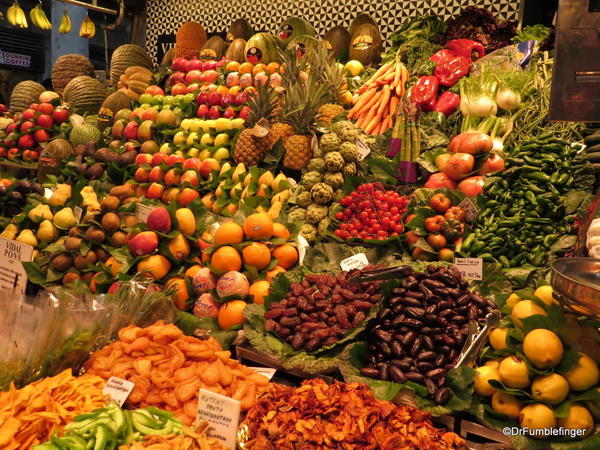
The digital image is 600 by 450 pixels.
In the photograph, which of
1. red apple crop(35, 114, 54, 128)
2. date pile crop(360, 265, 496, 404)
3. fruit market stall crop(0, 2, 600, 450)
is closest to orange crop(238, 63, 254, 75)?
fruit market stall crop(0, 2, 600, 450)

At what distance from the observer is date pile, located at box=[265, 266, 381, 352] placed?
2.22 meters

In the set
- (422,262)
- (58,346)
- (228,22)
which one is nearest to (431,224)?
(422,262)

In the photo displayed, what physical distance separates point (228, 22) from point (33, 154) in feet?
10.9

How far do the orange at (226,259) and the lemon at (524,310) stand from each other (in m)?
1.40

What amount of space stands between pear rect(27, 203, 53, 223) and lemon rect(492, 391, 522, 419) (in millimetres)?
3016

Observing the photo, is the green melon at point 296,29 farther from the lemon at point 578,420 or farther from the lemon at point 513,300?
the lemon at point 578,420

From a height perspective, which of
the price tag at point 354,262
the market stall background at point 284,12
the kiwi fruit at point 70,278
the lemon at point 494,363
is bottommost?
the kiwi fruit at point 70,278

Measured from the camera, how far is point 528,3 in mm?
5074

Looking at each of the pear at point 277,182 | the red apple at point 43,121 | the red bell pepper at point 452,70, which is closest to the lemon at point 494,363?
the pear at point 277,182

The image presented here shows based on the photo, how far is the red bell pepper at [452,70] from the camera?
4504mm

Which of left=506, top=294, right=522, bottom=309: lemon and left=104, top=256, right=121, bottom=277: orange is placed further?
left=104, top=256, right=121, bottom=277: orange

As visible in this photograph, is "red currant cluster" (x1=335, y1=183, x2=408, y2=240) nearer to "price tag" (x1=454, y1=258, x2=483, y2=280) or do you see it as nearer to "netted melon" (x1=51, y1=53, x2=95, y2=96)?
"price tag" (x1=454, y1=258, x2=483, y2=280)

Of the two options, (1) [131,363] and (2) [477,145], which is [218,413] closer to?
(1) [131,363]

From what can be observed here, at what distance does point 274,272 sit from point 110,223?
116cm
